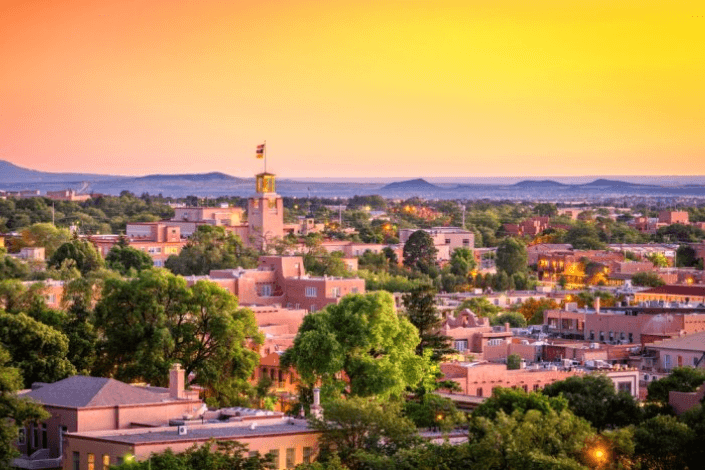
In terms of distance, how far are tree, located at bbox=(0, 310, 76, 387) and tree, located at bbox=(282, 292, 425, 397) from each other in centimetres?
758

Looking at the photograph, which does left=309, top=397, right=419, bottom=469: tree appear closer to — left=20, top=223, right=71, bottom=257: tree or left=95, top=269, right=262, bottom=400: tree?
left=95, top=269, right=262, bottom=400: tree

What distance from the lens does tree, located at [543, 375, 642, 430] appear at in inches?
2066

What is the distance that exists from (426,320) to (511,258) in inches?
3003

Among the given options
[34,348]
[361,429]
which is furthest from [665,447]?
[34,348]

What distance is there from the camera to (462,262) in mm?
136250

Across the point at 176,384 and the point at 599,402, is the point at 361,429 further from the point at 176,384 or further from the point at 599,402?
the point at 599,402

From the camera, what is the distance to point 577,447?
45688 mm

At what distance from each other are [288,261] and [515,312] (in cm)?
1381

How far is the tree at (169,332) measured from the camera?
58250 mm

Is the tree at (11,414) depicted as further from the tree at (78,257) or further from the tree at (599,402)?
the tree at (78,257)

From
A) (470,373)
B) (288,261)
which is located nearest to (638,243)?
(288,261)

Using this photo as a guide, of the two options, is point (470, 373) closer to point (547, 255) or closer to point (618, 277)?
point (618, 277)

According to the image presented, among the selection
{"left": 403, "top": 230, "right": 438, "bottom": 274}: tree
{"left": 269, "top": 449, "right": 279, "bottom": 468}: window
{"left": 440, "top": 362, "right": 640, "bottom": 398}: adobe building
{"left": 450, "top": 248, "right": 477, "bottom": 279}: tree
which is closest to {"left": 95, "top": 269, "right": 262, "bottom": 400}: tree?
{"left": 440, "top": 362, "right": 640, "bottom": 398}: adobe building

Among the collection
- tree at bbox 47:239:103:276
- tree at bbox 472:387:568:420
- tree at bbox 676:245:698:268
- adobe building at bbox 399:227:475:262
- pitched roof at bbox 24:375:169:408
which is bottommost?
tree at bbox 676:245:698:268
